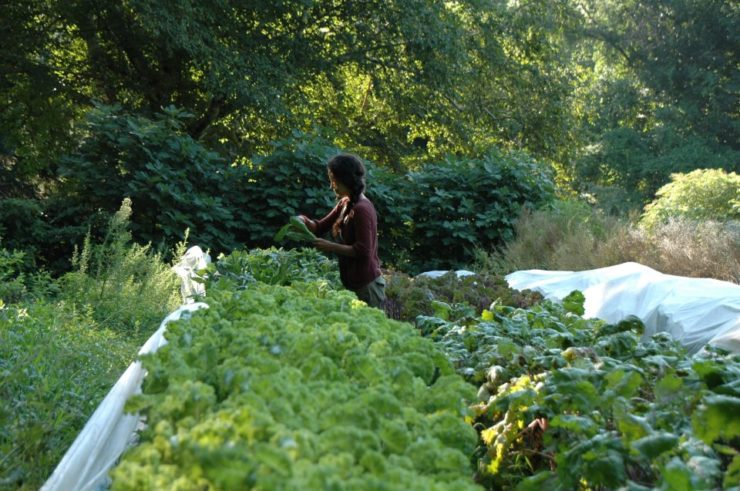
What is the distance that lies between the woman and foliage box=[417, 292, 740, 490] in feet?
5.73

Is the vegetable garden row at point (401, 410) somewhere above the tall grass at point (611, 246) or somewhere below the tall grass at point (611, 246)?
above

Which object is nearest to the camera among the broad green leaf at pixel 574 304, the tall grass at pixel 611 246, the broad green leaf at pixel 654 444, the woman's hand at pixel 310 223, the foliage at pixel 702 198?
the broad green leaf at pixel 654 444

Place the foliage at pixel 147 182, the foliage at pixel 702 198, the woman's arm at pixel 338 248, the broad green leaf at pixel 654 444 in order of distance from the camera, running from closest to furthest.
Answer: the broad green leaf at pixel 654 444
the woman's arm at pixel 338 248
the foliage at pixel 147 182
the foliage at pixel 702 198

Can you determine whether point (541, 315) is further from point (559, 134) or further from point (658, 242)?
point (559, 134)

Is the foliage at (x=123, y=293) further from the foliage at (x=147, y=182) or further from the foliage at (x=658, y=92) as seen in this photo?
the foliage at (x=658, y=92)

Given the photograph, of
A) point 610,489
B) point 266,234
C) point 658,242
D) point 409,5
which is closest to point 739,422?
point 610,489

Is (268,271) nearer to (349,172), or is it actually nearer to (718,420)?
(349,172)

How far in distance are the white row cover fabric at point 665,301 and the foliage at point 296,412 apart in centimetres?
378

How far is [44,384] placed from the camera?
3951 millimetres

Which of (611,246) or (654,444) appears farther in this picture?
(611,246)

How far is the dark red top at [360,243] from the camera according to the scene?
19.0ft

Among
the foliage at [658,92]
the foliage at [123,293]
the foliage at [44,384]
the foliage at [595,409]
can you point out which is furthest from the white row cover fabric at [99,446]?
the foliage at [658,92]

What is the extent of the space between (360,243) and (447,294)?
4.13ft

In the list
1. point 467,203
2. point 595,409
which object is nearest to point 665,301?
point 595,409
